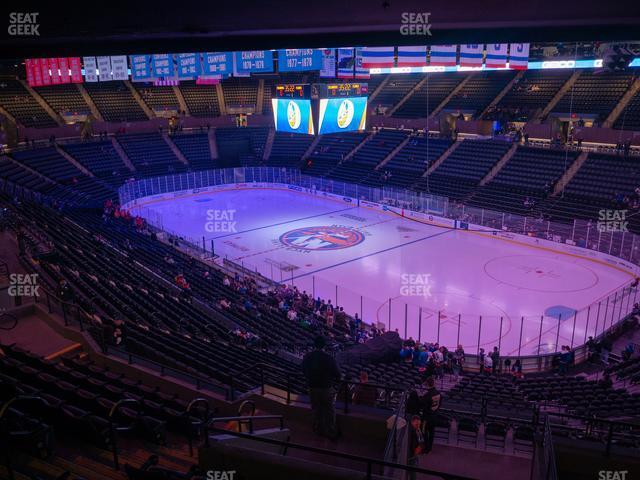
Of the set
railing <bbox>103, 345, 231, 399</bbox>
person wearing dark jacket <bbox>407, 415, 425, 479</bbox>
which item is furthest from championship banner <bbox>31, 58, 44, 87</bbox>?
person wearing dark jacket <bbox>407, 415, 425, 479</bbox>

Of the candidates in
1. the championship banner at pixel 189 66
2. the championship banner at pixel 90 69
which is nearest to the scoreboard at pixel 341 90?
the championship banner at pixel 189 66

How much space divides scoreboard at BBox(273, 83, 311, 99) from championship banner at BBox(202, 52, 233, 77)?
227 inches

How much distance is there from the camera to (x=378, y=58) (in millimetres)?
29016

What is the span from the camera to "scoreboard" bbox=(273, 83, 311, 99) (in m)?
25.6

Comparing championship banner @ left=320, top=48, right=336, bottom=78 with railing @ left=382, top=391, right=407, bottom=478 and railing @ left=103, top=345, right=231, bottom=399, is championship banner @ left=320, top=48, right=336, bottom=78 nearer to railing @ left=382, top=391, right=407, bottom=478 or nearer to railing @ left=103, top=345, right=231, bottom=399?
railing @ left=103, top=345, right=231, bottom=399

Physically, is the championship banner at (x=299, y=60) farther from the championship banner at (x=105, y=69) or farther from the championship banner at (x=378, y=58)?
the championship banner at (x=105, y=69)

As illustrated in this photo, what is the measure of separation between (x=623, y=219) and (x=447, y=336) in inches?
623

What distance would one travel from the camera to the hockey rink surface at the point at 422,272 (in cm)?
1970

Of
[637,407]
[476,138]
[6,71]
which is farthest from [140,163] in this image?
[637,407]

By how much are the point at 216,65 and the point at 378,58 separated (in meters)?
9.91

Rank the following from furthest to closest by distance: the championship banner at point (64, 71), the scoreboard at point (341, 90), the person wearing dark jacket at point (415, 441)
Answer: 1. the championship banner at point (64, 71)
2. the scoreboard at point (341, 90)
3. the person wearing dark jacket at point (415, 441)

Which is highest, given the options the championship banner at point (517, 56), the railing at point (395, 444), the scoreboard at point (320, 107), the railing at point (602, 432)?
the championship banner at point (517, 56)

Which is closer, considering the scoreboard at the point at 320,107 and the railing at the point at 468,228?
the railing at the point at 468,228

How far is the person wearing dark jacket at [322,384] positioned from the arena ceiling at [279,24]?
3.58 m
